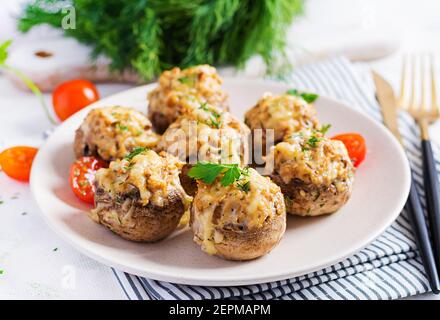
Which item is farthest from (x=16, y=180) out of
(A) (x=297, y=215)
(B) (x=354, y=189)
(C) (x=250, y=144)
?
(B) (x=354, y=189)

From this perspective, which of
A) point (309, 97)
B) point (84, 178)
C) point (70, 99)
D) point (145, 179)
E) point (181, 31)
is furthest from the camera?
point (181, 31)

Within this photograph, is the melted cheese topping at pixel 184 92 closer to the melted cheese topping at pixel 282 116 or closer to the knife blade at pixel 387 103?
the melted cheese topping at pixel 282 116

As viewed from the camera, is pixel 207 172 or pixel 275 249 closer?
pixel 207 172

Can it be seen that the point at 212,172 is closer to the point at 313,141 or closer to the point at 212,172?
the point at 212,172

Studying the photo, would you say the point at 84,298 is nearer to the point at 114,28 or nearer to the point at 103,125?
the point at 103,125

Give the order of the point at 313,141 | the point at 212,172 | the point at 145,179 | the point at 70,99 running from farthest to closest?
the point at 70,99, the point at 313,141, the point at 145,179, the point at 212,172

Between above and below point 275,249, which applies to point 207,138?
above

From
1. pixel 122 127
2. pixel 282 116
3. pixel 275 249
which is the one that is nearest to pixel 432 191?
pixel 282 116

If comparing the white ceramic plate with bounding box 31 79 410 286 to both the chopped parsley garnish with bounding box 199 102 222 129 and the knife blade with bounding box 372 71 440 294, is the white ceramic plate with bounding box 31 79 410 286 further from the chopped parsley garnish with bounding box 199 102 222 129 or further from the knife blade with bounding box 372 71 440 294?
the chopped parsley garnish with bounding box 199 102 222 129
